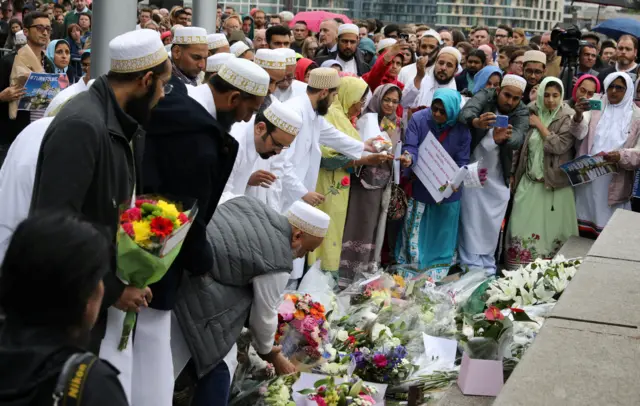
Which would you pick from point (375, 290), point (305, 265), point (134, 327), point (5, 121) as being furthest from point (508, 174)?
point (134, 327)

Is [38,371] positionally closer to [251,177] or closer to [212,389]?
[212,389]

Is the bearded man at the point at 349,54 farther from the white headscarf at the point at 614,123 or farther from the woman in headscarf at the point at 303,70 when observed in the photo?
the white headscarf at the point at 614,123

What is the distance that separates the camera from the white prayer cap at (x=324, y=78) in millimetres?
7383

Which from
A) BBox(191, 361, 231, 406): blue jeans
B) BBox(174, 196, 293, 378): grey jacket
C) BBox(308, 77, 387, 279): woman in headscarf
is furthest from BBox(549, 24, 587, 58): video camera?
BBox(191, 361, 231, 406): blue jeans

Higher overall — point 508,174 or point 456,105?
point 456,105

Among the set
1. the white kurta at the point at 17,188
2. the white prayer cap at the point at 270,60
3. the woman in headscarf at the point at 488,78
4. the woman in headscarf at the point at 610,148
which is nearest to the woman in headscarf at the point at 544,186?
the woman in headscarf at the point at 610,148

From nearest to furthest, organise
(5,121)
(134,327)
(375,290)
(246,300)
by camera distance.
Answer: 1. (134,327)
2. (246,300)
3. (375,290)
4. (5,121)

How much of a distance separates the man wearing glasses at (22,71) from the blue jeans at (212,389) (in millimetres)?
3751

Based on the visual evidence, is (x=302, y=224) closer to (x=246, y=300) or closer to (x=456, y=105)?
(x=246, y=300)

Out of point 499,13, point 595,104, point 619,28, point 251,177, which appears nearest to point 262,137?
point 251,177

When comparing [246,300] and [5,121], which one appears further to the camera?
[5,121]

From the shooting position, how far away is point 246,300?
4.61 m

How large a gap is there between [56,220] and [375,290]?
15.5 ft

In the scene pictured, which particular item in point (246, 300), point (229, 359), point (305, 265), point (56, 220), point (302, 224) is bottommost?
point (305, 265)
